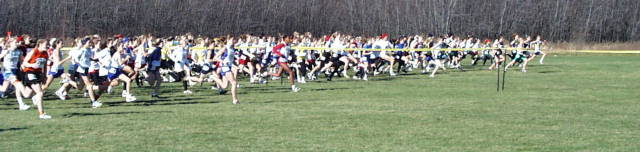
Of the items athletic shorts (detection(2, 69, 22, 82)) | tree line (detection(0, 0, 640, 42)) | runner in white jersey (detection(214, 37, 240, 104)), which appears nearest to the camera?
athletic shorts (detection(2, 69, 22, 82))

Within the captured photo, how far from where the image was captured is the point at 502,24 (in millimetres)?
70188

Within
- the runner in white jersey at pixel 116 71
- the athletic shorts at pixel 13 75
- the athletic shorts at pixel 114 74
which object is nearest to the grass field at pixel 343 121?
the runner in white jersey at pixel 116 71

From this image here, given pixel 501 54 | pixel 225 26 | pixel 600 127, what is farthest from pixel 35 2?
pixel 600 127

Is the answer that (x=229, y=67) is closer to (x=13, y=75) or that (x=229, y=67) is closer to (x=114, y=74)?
(x=114, y=74)

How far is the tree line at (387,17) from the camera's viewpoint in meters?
65.4

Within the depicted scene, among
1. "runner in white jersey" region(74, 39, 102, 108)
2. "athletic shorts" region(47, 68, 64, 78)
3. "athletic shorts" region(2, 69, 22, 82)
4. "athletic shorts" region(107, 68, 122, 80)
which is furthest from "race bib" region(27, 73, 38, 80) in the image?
"athletic shorts" region(47, 68, 64, 78)

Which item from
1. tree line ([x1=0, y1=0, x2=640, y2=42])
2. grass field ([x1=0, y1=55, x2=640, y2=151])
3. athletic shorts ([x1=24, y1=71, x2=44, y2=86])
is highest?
tree line ([x1=0, y1=0, x2=640, y2=42])

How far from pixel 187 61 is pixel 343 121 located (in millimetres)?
10621

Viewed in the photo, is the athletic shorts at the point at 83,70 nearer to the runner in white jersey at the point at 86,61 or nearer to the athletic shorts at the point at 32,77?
the runner in white jersey at the point at 86,61

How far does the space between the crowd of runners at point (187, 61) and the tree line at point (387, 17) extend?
28191mm

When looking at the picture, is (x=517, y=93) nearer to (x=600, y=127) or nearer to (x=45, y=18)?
(x=600, y=127)

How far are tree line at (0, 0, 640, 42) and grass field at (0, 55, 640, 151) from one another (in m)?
42.1

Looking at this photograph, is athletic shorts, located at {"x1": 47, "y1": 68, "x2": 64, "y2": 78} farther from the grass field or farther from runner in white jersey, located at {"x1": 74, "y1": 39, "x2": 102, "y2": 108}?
runner in white jersey, located at {"x1": 74, "y1": 39, "x2": 102, "y2": 108}

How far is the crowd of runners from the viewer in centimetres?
1733
